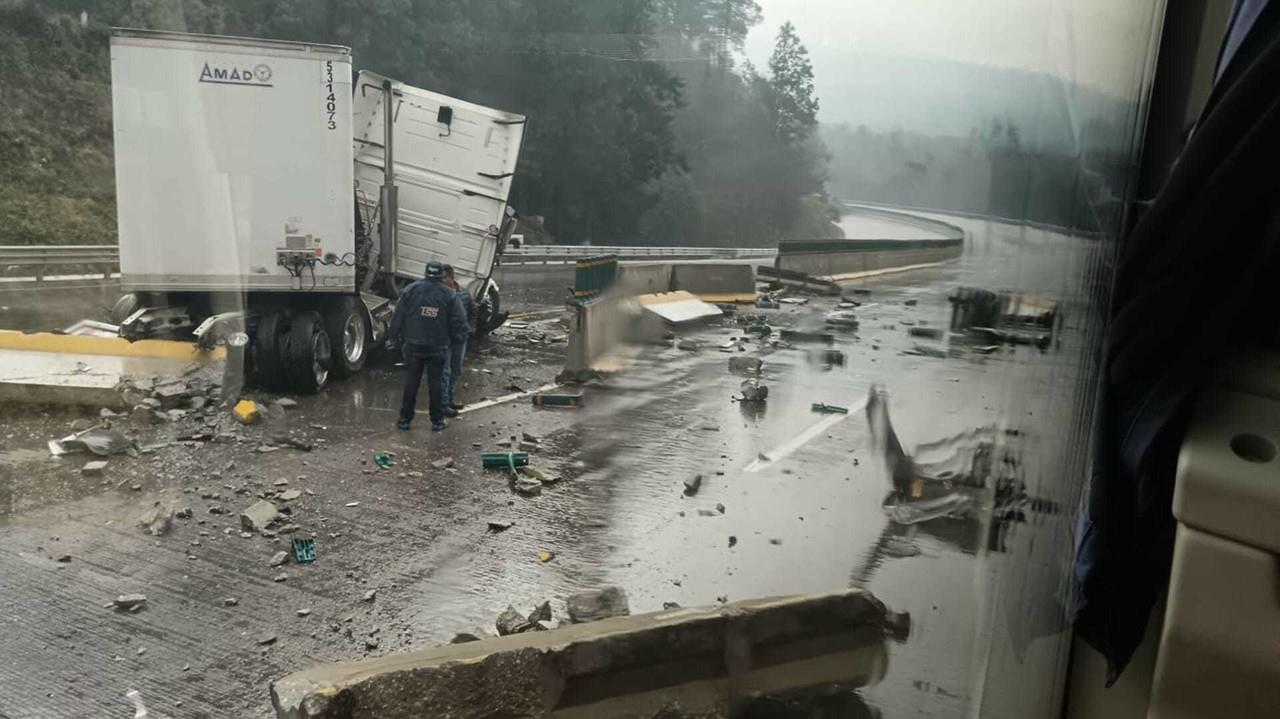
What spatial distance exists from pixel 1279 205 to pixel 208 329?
2.85m

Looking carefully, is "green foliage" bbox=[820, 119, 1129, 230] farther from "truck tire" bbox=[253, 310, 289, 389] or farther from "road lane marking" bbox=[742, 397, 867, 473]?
"truck tire" bbox=[253, 310, 289, 389]

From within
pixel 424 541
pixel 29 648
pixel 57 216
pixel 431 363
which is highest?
pixel 57 216

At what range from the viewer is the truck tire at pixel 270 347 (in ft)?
9.23

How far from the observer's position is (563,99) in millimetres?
2656

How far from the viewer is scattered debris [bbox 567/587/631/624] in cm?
261

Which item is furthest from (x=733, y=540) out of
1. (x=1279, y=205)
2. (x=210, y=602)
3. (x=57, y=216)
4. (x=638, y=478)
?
(x=57, y=216)

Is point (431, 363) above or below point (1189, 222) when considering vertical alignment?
below

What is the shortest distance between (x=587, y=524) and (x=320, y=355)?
105 centimetres

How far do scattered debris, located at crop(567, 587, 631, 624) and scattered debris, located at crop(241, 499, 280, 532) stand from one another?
1000mm

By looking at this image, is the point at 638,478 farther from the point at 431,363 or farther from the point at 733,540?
the point at 431,363

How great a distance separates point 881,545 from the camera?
250 cm

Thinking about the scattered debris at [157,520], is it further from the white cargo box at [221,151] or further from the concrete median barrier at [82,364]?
the white cargo box at [221,151]

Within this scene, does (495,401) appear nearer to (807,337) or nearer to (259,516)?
(259,516)

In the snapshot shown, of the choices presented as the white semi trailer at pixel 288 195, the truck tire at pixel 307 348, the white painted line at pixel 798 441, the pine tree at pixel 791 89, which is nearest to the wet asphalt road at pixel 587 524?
the white painted line at pixel 798 441
